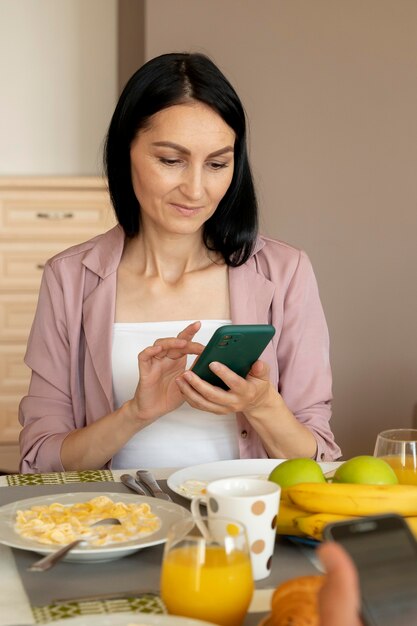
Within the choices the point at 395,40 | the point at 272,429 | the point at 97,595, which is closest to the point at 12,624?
the point at 97,595

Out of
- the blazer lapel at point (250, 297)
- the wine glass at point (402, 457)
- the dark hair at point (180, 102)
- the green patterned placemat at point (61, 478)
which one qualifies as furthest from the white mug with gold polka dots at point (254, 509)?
the dark hair at point (180, 102)

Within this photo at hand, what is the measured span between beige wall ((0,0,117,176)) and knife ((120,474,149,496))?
3.49 m

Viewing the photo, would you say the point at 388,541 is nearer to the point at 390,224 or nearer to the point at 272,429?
the point at 272,429

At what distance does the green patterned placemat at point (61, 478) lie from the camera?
1.67 metres

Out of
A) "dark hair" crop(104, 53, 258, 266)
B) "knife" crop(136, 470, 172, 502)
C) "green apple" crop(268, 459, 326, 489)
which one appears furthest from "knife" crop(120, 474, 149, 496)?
"dark hair" crop(104, 53, 258, 266)

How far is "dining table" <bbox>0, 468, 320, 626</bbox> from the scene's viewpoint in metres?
1.12

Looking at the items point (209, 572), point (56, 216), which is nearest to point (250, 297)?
point (209, 572)

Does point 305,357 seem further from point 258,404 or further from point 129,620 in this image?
point 129,620

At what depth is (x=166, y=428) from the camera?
2.02m

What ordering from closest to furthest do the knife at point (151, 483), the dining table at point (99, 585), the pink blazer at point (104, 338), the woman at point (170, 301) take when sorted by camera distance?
the dining table at point (99, 585) < the knife at point (151, 483) < the woman at point (170, 301) < the pink blazer at point (104, 338)

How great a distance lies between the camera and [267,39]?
12.7 feet

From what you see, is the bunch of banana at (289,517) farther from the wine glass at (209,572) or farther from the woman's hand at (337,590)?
the woman's hand at (337,590)

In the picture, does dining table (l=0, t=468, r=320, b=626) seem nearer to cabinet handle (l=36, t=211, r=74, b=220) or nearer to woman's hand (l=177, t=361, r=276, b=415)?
woman's hand (l=177, t=361, r=276, b=415)

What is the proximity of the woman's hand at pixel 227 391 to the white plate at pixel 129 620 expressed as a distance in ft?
2.19
